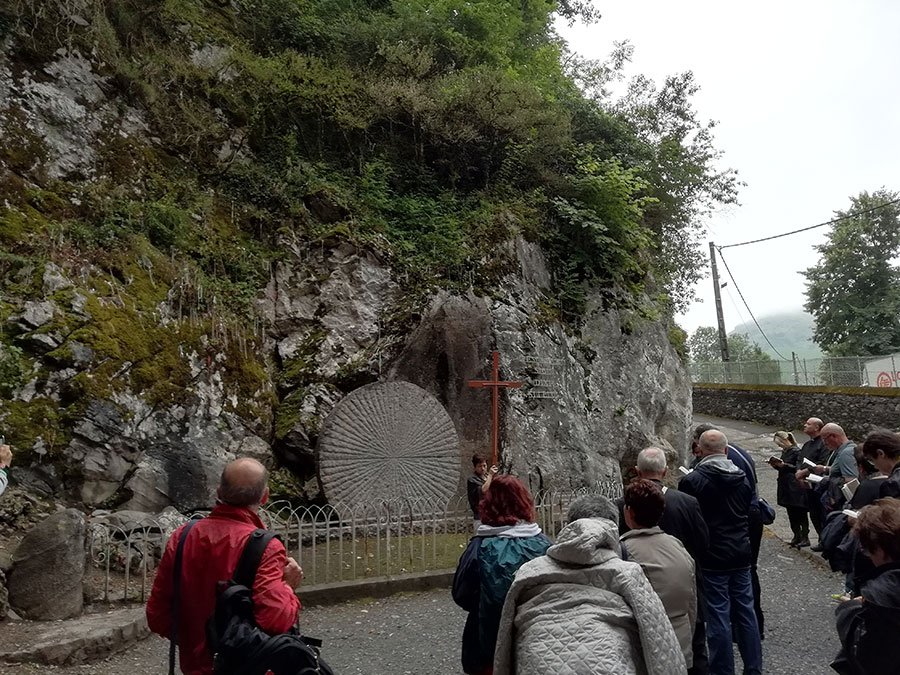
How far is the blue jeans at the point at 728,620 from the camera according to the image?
394cm

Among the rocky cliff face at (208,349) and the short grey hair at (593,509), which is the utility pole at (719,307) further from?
the short grey hair at (593,509)

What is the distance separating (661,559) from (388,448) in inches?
226

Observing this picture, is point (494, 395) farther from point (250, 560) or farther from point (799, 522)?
point (250, 560)

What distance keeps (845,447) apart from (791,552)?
11.6 feet

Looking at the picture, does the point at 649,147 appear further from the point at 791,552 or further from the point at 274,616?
the point at 274,616

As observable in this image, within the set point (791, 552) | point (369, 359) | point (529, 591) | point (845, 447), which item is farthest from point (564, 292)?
point (529, 591)

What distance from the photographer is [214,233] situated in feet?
33.7

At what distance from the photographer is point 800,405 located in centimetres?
2212

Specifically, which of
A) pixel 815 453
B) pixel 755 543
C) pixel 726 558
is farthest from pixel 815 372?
pixel 726 558

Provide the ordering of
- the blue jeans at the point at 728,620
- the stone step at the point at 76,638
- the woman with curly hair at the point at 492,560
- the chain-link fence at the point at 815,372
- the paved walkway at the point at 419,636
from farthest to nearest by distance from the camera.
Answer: the chain-link fence at the point at 815,372, the paved walkway at the point at 419,636, the stone step at the point at 76,638, the blue jeans at the point at 728,620, the woman with curly hair at the point at 492,560

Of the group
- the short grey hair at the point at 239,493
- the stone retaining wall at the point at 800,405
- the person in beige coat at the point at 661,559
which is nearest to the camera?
the short grey hair at the point at 239,493

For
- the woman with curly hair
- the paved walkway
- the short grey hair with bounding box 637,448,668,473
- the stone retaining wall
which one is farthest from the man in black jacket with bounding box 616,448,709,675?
the stone retaining wall

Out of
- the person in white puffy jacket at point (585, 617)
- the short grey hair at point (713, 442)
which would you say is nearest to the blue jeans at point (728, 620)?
the short grey hair at point (713, 442)

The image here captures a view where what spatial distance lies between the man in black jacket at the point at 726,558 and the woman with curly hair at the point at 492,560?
68.9 inches
